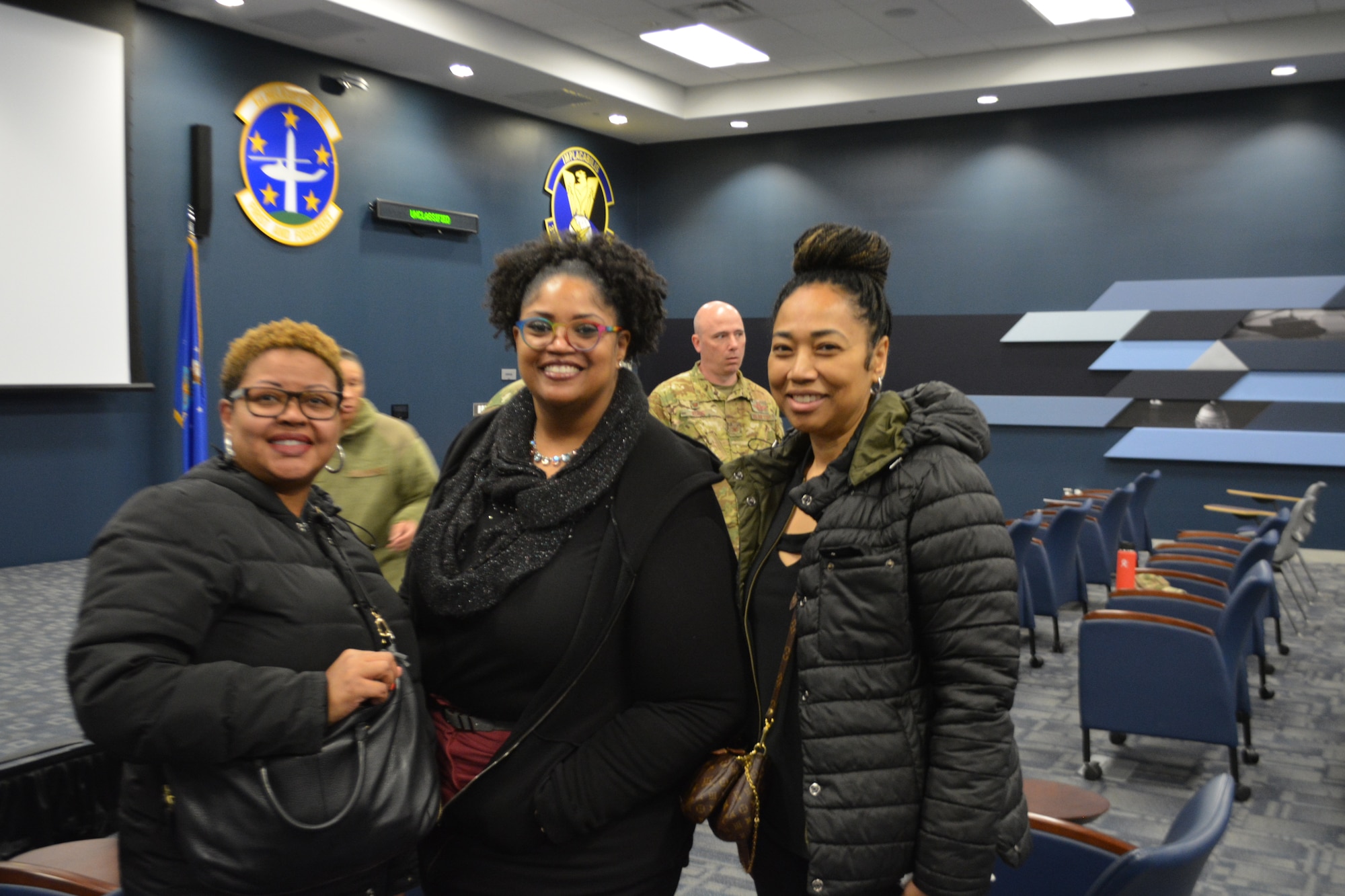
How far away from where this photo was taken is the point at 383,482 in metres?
3.26

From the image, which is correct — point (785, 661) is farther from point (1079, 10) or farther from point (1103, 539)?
point (1079, 10)

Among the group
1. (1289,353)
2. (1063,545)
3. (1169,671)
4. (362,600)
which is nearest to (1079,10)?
(1289,353)

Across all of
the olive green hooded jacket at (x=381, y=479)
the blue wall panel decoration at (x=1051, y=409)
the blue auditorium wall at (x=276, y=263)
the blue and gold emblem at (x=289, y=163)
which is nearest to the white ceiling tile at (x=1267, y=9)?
the blue wall panel decoration at (x=1051, y=409)

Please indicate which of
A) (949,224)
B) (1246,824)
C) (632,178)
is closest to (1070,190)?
(949,224)

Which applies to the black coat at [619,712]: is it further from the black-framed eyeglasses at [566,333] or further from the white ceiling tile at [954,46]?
the white ceiling tile at [954,46]

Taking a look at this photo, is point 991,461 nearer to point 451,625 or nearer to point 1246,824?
point 1246,824

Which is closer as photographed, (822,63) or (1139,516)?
(1139,516)

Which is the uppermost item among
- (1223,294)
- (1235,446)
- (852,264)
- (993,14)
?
(993,14)

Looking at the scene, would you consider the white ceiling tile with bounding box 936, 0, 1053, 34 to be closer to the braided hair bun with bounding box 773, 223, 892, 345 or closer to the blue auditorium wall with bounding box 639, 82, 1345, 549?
the blue auditorium wall with bounding box 639, 82, 1345, 549

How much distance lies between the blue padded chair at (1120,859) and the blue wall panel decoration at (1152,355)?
9.34 m

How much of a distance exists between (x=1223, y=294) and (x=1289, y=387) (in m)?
1.04

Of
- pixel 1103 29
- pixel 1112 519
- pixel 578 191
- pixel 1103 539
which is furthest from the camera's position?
pixel 578 191

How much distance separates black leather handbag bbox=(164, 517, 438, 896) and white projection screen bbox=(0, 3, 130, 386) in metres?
6.86

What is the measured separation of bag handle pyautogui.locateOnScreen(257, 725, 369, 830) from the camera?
1.26 meters
